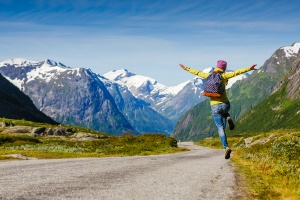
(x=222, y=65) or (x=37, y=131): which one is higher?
(x=222, y=65)

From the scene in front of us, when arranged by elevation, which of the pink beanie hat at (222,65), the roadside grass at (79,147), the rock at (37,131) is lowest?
the roadside grass at (79,147)

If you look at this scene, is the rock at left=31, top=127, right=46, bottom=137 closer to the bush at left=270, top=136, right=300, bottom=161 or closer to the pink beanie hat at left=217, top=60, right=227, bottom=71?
the bush at left=270, top=136, right=300, bottom=161

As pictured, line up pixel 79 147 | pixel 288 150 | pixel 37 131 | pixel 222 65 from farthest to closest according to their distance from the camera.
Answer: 1. pixel 37 131
2. pixel 79 147
3. pixel 288 150
4. pixel 222 65

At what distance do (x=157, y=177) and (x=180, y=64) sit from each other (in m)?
7.52

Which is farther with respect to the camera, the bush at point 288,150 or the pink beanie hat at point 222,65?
the bush at point 288,150

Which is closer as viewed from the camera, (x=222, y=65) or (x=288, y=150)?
(x=222, y=65)

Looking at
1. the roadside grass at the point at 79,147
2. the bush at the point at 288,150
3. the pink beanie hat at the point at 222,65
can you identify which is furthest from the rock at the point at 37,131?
the pink beanie hat at the point at 222,65

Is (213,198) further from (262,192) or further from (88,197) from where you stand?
(88,197)

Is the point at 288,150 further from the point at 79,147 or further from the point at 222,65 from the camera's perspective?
the point at 79,147

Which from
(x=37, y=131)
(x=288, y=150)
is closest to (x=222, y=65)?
(x=288, y=150)

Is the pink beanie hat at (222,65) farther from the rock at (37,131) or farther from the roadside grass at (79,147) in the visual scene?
the rock at (37,131)

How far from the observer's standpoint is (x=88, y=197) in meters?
8.01

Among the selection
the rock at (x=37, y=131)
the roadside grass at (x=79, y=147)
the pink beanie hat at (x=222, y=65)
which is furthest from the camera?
Answer: the rock at (x=37, y=131)

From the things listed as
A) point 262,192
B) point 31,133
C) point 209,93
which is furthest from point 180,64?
point 31,133
